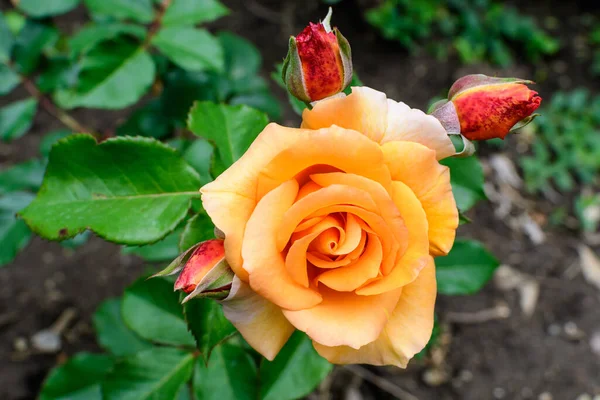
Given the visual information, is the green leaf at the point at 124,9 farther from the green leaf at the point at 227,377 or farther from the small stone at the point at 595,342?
the small stone at the point at 595,342

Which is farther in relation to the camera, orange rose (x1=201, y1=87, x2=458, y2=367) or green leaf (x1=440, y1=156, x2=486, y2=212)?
green leaf (x1=440, y1=156, x2=486, y2=212)

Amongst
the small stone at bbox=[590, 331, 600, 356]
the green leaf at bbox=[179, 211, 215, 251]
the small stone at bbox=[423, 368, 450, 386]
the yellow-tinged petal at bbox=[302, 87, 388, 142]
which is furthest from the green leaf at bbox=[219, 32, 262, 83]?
the small stone at bbox=[590, 331, 600, 356]

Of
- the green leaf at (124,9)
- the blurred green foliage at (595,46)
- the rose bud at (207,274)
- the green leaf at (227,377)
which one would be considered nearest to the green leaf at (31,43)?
the green leaf at (124,9)

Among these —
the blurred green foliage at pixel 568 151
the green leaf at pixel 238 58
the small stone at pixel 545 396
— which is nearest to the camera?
the green leaf at pixel 238 58

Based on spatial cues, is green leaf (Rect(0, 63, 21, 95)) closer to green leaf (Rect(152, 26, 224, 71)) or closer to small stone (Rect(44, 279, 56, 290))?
green leaf (Rect(152, 26, 224, 71))

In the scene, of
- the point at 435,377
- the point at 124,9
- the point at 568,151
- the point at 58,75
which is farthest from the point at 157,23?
the point at 568,151

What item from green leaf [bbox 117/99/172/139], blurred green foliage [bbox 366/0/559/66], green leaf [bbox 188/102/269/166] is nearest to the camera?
green leaf [bbox 188/102/269/166]

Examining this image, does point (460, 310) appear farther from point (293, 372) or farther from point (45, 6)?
point (45, 6)
